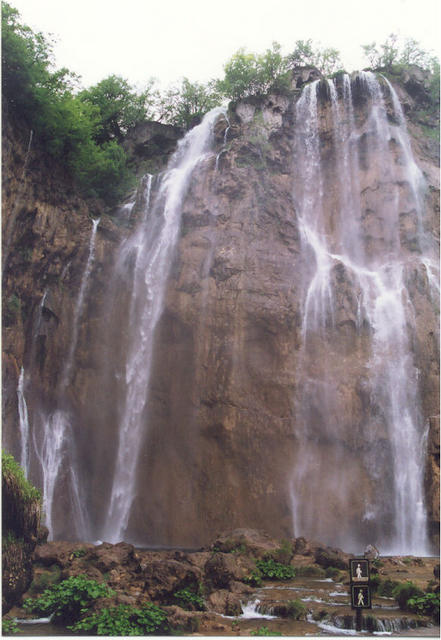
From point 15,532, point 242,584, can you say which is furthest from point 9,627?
point 242,584

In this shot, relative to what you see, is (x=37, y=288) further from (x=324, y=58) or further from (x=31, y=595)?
(x=324, y=58)

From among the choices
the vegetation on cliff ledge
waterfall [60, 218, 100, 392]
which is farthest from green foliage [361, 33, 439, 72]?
waterfall [60, 218, 100, 392]

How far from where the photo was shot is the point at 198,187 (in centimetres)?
2341

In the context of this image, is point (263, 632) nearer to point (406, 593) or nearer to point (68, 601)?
point (406, 593)

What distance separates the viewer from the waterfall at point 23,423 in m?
18.2

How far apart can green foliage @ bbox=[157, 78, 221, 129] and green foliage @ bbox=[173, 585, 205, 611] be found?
24600mm

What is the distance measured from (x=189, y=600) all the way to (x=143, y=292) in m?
13.0

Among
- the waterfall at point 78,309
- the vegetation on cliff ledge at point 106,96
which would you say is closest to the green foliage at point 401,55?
the vegetation on cliff ledge at point 106,96

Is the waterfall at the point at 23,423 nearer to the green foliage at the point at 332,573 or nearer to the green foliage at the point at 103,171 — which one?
the green foliage at the point at 103,171

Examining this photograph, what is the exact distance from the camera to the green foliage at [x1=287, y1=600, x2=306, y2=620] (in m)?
9.35

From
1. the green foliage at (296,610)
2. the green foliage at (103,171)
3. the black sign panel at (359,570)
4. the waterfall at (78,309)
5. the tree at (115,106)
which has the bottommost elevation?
the green foliage at (296,610)

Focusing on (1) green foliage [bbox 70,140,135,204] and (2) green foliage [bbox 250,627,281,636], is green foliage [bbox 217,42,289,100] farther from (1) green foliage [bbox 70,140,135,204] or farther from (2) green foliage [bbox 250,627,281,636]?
(2) green foliage [bbox 250,627,281,636]

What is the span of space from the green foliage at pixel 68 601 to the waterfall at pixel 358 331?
372 inches

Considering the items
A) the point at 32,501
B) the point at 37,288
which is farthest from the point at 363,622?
the point at 37,288
